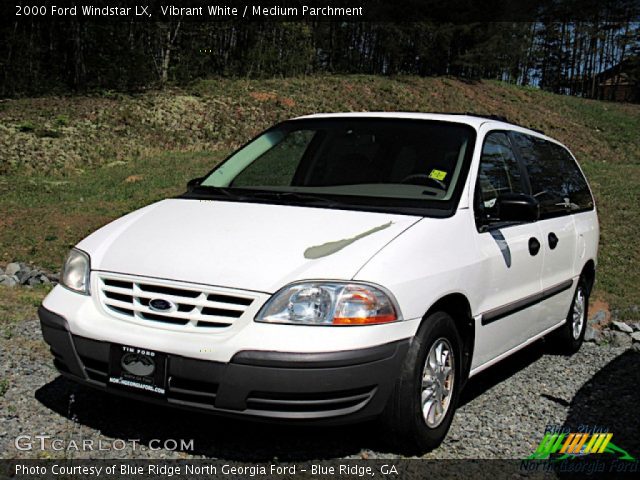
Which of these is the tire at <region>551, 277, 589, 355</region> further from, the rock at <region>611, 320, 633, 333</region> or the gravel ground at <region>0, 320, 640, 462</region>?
the rock at <region>611, 320, 633, 333</region>

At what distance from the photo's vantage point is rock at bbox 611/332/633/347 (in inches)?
284

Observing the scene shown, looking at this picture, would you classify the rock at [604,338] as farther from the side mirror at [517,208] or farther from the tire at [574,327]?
the side mirror at [517,208]

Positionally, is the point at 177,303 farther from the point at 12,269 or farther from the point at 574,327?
the point at 12,269

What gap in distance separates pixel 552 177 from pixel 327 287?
328 cm

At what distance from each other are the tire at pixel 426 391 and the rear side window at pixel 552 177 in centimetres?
180

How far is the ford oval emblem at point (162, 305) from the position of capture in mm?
3361

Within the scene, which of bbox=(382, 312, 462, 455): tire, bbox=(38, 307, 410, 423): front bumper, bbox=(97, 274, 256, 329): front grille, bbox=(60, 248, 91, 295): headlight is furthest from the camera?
bbox=(60, 248, 91, 295): headlight

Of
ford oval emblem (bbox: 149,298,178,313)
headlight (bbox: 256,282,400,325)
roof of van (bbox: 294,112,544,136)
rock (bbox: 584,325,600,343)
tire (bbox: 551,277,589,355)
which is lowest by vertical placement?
rock (bbox: 584,325,600,343)

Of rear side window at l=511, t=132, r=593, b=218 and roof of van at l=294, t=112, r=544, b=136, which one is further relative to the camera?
rear side window at l=511, t=132, r=593, b=218

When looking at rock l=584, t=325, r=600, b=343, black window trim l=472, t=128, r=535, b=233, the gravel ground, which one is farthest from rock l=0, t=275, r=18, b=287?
rock l=584, t=325, r=600, b=343

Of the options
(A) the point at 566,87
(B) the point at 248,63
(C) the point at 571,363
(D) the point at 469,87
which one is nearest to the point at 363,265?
(C) the point at 571,363

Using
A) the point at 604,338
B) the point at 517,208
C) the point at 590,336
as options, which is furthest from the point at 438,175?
the point at 604,338

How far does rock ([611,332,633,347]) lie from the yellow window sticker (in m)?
3.84

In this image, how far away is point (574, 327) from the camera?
639cm
